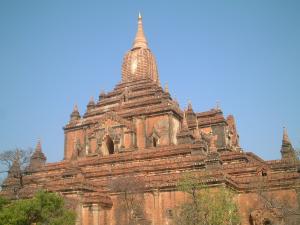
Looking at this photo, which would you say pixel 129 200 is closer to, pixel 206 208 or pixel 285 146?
pixel 206 208

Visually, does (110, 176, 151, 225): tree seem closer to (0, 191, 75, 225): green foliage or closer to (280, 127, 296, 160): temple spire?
(0, 191, 75, 225): green foliage

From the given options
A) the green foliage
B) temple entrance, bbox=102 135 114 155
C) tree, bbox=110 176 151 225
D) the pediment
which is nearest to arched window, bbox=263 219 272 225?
tree, bbox=110 176 151 225

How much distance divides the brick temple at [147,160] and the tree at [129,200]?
0.74ft

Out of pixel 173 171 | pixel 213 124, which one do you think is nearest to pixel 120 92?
pixel 213 124

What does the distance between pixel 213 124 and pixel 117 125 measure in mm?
10200

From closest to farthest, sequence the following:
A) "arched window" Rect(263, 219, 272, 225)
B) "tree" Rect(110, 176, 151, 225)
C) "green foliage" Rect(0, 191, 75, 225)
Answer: "green foliage" Rect(0, 191, 75, 225) < "arched window" Rect(263, 219, 272, 225) < "tree" Rect(110, 176, 151, 225)

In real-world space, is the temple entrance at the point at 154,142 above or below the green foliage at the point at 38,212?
above

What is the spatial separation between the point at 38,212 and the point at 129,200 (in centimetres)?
901

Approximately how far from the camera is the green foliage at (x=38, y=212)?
20.0 m

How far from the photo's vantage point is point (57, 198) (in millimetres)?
21219

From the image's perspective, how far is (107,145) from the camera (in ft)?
131

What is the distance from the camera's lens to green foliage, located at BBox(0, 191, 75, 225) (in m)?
20.0

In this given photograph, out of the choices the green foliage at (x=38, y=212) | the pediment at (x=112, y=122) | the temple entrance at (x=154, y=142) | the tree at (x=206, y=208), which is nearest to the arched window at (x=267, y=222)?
the tree at (x=206, y=208)

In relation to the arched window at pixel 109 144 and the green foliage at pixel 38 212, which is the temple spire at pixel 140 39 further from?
the green foliage at pixel 38 212
